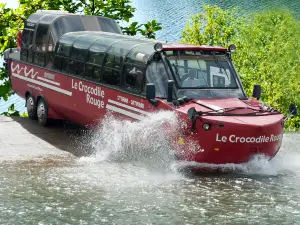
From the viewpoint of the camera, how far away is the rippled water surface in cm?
1078

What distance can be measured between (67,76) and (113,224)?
307 inches

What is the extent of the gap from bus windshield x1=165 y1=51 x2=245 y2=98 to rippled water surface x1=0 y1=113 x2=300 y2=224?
3.23 ft

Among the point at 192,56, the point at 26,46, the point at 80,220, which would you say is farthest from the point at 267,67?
Answer: the point at 80,220

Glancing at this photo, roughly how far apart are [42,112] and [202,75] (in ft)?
19.2

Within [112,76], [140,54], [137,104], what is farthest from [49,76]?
[137,104]

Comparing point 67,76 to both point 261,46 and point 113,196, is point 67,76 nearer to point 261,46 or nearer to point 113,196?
point 113,196

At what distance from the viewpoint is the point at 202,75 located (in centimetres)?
1451

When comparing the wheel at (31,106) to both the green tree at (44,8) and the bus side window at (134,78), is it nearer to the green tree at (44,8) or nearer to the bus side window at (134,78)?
the bus side window at (134,78)

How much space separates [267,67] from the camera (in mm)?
55844

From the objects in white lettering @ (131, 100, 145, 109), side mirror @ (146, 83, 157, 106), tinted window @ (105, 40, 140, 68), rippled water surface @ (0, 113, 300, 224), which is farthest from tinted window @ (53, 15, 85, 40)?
side mirror @ (146, 83, 157, 106)

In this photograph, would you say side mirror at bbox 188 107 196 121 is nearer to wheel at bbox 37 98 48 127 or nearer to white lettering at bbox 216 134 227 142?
white lettering at bbox 216 134 227 142

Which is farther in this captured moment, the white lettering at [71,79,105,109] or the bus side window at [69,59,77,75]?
the bus side window at [69,59,77,75]

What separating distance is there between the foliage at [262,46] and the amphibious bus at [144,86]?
3316 centimetres

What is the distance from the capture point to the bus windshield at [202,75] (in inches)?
561
